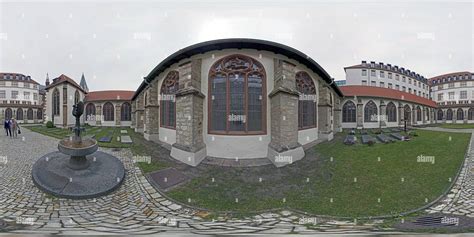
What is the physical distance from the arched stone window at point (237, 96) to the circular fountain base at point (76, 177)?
4.79 meters

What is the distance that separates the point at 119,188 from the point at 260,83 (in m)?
7.63

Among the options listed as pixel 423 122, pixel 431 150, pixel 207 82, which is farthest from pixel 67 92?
pixel 423 122

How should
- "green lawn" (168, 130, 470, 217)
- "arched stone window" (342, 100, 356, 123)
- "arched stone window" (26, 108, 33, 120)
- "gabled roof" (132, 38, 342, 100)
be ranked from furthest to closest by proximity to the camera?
"arched stone window" (26, 108, 33, 120) → "arched stone window" (342, 100, 356, 123) → "gabled roof" (132, 38, 342, 100) → "green lawn" (168, 130, 470, 217)

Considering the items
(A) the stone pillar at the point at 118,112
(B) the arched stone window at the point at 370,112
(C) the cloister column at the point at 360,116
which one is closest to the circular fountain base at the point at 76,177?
(C) the cloister column at the point at 360,116

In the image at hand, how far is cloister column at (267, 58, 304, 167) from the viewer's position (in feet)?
32.0

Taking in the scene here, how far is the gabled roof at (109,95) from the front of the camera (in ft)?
109

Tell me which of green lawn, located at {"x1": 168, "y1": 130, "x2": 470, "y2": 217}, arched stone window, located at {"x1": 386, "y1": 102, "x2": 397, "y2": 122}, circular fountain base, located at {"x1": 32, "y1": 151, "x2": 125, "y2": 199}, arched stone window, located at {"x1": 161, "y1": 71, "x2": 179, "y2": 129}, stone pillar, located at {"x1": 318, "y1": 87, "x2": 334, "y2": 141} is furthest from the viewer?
arched stone window, located at {"x1": 386, "y1": 102, "x2": 397, "y2": 122}

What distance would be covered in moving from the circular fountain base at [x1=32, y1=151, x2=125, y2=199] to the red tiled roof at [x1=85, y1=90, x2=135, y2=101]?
2854 cm

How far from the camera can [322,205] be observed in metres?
5.65

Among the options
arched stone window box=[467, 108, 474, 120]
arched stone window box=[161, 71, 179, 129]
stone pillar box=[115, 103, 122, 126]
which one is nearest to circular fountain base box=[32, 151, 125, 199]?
arched stone window box=[161, 71, 179, 129]

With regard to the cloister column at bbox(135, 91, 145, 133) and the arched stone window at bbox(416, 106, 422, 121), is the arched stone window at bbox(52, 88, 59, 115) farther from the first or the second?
the arched stone window at bbox(416, 106, 422, 121)

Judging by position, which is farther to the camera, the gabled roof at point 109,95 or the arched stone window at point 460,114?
the arched stone window at point 460,114

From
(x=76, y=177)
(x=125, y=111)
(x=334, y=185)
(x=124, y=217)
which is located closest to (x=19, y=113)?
(x=125, y=111)

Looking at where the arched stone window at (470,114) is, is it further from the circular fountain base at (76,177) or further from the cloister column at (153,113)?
the circular fountain base at (76,177)
